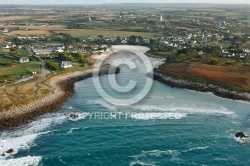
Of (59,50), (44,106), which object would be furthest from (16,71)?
(59,50)

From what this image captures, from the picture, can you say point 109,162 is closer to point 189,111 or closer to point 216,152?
point 216,152

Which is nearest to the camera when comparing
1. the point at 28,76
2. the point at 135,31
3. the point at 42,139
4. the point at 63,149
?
the point at 63,149

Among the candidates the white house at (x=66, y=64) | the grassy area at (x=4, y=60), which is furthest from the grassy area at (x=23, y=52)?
the white house at (x=66, y=64)

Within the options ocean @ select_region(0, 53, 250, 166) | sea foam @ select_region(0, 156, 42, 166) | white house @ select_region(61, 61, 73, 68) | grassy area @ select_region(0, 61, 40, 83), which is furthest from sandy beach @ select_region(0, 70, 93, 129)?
sea foam @ select_region(0, 156, 42, 166)

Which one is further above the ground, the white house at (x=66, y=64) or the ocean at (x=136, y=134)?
the white house at (x=66, y=64)

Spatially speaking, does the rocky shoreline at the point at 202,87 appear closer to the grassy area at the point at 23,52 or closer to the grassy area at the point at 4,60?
the grassy area at the point at 4,60

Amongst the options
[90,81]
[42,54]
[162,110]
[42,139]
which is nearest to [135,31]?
[42,54]
